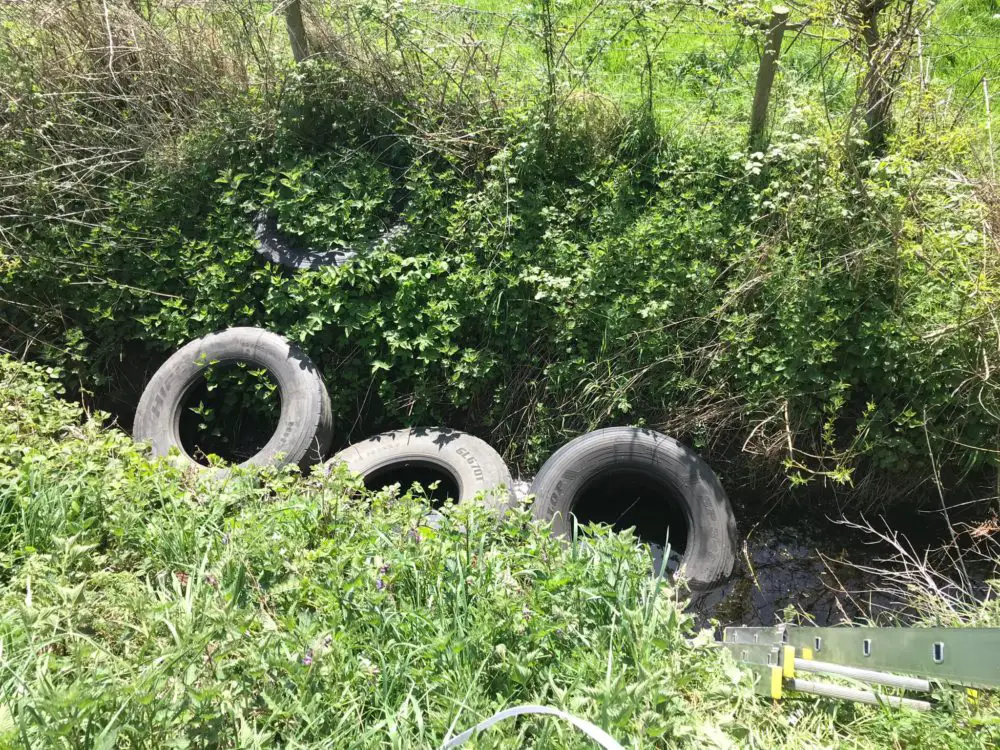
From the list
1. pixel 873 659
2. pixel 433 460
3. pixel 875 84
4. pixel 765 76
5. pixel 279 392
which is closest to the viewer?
pixel 873 659

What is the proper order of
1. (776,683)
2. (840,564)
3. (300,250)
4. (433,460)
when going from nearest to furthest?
(776,683)
(840,564)
(433,460)
(300,250)

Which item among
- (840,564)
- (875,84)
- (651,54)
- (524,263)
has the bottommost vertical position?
(840,564)

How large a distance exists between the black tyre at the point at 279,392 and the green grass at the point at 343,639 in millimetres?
1230

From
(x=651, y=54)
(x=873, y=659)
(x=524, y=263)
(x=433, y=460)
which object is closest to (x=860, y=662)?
(x=873, y=659)

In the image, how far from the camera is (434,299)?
5.03 meters

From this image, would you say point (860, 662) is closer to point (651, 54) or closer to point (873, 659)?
point (873, 659)

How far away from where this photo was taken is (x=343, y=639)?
2.66 m

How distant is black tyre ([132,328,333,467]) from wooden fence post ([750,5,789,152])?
11.4ft

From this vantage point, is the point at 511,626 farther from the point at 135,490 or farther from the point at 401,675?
the point at 135,490

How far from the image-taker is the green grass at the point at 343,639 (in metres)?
2.35

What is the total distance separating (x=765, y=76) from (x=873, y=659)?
3.92 meters

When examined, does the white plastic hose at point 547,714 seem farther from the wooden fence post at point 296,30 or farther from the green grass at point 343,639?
the wooden fence post at point 296,30

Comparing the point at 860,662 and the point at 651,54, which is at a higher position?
the point at 651,54

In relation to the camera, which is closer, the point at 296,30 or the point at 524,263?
the point at 524,263
